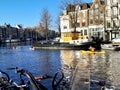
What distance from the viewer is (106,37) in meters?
95.2

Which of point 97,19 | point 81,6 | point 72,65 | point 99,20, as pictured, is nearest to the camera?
point 72,65

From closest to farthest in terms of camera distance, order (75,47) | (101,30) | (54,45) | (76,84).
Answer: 1. (76,84)
2. (75,47)
3. (54,45)
4. (101,30)

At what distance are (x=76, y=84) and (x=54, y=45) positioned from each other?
3116 inches

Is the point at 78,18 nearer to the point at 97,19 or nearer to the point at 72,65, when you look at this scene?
the point at 97,19

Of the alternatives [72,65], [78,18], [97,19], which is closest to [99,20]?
[97,19]

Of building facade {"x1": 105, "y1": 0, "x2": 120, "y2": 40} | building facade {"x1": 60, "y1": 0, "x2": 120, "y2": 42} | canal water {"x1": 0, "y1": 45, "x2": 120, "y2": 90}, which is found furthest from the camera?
building facade {"x1": 60, "y1": 0, "x2": 120, "y2": 42}

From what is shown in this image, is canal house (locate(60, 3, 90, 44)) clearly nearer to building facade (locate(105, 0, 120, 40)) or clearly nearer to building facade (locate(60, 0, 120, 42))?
building facade (locate(60, 0, 120, 42))

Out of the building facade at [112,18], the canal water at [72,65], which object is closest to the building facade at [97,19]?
the building facade at [112,18]

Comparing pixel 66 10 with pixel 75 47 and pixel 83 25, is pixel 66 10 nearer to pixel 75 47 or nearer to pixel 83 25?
pixel 83 25

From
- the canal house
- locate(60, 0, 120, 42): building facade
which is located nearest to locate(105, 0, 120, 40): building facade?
locate(60, 0, 120, 42): building facade

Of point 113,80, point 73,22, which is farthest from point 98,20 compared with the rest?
point 113,80

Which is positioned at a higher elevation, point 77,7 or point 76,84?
point 77,7

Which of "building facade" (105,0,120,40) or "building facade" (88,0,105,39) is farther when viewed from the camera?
"building facade" (88,0,105,39)

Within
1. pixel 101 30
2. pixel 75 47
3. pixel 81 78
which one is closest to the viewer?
pixel 81 78
